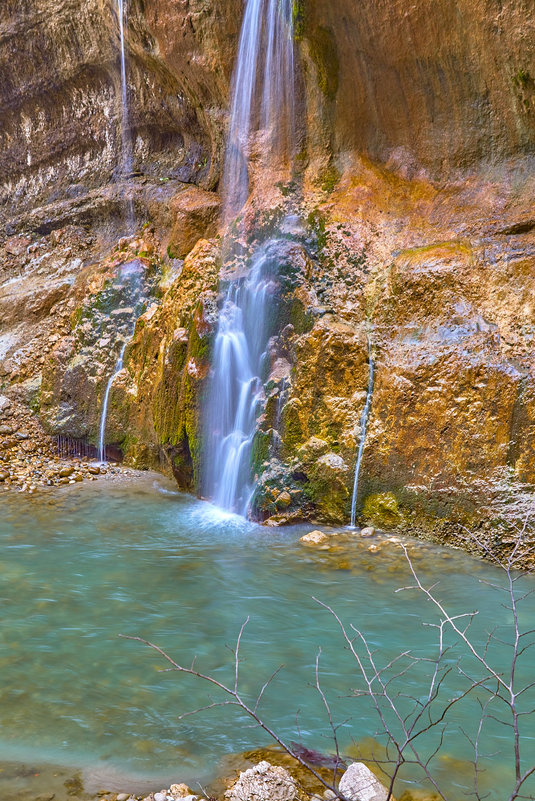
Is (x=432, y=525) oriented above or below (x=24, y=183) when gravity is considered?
below

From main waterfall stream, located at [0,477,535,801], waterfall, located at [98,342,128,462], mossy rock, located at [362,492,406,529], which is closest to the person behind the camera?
main waterfall stream, located at [0,477,535,801]

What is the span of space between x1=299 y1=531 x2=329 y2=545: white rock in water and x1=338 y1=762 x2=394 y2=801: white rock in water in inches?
140

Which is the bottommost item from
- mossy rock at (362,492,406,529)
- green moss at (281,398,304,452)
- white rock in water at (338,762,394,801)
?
white rock in water at (338,762,394,801)

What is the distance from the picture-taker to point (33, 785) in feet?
8.90

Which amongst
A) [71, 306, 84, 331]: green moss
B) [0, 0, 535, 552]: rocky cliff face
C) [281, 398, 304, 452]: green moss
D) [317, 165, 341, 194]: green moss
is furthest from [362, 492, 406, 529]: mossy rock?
[71, 306, 84, 331]: green moss

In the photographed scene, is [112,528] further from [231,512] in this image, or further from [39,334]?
[39,334]

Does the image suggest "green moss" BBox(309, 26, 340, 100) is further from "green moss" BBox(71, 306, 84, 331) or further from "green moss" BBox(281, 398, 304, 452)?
"green moss" BBox(71, 306, 84, 331)

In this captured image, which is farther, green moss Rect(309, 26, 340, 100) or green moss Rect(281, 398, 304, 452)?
green moss Rect(309, 26, 340, 100)

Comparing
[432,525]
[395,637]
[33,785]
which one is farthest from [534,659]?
[33,785]

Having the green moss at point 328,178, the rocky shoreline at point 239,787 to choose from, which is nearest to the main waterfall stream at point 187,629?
the rocky shoreline at point 239,787

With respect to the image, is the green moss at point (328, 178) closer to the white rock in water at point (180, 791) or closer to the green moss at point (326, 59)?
the green moss at point (326, 59)

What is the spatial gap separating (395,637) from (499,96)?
18.7 feet

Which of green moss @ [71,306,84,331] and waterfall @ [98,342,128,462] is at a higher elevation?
green moss @ [71,306,84,331]

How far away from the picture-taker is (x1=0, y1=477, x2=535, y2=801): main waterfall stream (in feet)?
10.1
